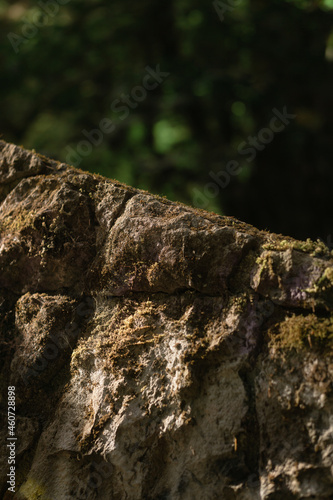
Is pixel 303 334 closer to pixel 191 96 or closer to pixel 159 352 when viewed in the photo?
pixel 159 352

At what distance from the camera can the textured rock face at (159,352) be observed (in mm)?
1493

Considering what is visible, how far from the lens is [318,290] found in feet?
5.04

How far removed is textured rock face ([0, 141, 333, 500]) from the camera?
4.90 ft

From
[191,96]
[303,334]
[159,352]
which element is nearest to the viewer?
[303,334]

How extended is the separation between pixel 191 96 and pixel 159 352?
3.92 meters

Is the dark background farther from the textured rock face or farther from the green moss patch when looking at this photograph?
the green moss patch

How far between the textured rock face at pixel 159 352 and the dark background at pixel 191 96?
3136 mm

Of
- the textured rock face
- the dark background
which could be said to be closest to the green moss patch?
the textured rock face

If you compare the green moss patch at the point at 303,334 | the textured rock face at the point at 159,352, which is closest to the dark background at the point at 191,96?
the textured rock face at the point at 159,352

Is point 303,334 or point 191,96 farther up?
point 191,96

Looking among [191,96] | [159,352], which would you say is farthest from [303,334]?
[191,96]

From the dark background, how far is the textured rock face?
3.14 meters

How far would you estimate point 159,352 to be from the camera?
1.71 metres

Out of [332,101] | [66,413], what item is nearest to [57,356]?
[66,413]
